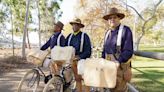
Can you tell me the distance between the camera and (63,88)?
7.59 meters

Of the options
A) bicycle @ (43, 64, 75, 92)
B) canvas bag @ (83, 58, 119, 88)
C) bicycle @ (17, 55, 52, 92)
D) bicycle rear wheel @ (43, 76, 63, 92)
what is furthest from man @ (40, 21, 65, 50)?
canvas bag @ (83, 58, 119, 88)

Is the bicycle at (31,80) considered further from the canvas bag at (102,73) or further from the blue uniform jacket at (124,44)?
the canvas bag at (102,73)

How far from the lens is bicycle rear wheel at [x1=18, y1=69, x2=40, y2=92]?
782cm

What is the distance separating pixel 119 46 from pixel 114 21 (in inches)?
15.6

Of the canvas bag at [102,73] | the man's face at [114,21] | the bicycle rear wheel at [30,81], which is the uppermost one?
the man's face at [114,21]

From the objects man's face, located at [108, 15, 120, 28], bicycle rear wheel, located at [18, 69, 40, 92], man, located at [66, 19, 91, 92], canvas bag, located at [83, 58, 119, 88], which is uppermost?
man's face, located at [108, 15, 120, 28]

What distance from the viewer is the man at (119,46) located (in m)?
4.85

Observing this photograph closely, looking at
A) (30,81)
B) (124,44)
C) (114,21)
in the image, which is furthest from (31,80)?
(124,44)

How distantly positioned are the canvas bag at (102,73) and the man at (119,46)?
262mm

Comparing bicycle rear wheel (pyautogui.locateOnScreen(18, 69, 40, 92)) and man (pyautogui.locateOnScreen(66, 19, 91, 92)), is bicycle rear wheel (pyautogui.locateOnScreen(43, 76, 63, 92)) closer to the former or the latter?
man (pyautogui.locateOnScreen(66, 19, 91, 92))

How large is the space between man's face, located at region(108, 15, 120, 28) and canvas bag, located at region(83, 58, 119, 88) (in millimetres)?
635

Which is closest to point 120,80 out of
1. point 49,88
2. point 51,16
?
point 49,88


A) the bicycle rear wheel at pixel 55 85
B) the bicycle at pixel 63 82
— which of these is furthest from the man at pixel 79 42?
the bicycle rear wheel at pixel 55 85

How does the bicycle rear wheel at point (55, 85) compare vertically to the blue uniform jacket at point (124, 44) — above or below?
below
